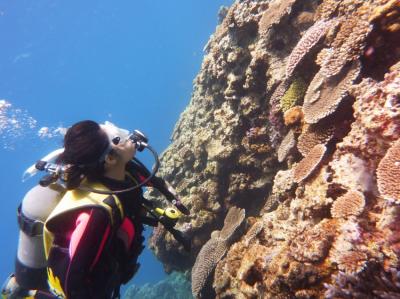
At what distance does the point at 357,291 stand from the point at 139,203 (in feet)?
7.62

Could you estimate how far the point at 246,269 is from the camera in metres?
3.99

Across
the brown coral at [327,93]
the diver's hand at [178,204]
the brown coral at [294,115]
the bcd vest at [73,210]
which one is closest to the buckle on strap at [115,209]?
the bcd vest at [73,210]

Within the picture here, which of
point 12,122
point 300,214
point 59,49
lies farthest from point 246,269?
point 59,49

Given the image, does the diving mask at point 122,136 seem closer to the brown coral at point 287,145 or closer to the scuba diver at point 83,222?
the scuba diver at point 83,222

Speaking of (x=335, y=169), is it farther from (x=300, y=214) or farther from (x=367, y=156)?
(x=300, y=214)

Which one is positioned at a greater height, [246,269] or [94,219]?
[94,219]

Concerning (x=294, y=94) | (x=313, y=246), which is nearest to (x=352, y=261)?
(x=313, y=246)

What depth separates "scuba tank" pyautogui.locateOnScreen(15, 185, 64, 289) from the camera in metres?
3.27

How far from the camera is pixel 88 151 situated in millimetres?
2867

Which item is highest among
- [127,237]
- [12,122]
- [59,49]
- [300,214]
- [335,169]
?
[59,49]

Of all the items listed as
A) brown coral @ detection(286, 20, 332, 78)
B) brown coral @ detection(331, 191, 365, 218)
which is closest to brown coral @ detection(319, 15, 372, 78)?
brown coral @ detection(286, 20, 332, 78)

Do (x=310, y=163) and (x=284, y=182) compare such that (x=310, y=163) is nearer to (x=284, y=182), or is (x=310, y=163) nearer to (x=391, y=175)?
(x=284, y=182)

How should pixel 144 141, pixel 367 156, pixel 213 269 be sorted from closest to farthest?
pixel 367 156 → pixel 144 141 → pixel 213 269

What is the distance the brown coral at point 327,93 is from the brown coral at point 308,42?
28.6 inches
